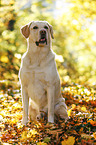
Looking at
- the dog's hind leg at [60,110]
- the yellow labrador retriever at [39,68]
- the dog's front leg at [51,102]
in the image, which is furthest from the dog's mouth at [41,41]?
the dog's hind leg at [60,110]

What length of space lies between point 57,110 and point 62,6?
8008 millimetres

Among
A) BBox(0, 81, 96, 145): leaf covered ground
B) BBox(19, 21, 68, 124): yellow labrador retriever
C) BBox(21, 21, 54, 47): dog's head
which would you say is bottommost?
BBox(0, 81, 96, 145): leaf covered ground

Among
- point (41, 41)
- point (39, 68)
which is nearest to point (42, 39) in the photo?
point (41, 41)

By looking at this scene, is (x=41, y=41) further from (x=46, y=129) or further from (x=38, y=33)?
(x=46, y=129)

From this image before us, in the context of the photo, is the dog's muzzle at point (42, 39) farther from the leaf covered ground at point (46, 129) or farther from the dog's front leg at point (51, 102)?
the leaf covered ground at point (46, 129)

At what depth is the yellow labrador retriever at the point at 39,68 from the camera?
3490 mm

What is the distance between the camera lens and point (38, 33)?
134 inches

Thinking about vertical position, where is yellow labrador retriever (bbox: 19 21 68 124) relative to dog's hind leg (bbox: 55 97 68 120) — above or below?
above

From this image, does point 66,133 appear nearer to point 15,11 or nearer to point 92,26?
point 15,11

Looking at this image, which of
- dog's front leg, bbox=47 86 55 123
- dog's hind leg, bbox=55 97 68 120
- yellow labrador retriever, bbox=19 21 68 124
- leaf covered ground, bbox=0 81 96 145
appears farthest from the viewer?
dog's hind leg, bbox=55 97 68 120

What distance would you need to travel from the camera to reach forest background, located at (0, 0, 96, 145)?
133 inches

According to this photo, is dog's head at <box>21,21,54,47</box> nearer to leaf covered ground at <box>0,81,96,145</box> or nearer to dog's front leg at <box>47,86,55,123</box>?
dog's front leg at <box>47,86,55,123</box>

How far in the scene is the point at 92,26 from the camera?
422 inches

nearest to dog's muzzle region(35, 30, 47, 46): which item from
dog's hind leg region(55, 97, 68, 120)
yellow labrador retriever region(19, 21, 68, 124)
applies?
yellow labrador retriever region(19, 21, 68, 124)
